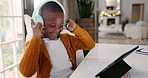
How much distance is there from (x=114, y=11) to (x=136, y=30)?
38.8 inches

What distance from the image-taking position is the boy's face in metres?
0.92

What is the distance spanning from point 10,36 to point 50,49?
976mm

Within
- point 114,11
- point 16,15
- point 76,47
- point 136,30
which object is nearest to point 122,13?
point 114,11

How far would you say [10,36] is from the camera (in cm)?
177

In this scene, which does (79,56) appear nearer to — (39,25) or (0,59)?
(39,25)

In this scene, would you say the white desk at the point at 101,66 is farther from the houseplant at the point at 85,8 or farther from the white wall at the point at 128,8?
the white wall at the point at 128,8

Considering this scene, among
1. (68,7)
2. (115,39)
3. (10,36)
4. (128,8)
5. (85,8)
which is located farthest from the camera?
(115,39)

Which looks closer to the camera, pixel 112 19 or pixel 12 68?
pixel 12 68

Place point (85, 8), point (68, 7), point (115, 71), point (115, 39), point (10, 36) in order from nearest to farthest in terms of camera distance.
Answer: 1. point (115, 71)
2. point (10, 36)
3. point (68, 7)
4. point (85, 8)
5. point (115, 39)

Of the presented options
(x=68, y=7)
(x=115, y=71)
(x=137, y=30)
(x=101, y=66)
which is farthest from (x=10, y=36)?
(x=137, y=30)

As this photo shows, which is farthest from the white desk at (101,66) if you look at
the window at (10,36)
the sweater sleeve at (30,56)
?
the window at (10,36)

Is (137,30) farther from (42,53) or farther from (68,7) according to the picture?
(42,53)

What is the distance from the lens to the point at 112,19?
554 cm

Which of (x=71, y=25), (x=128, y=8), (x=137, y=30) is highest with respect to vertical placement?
(x=128, y=8)
